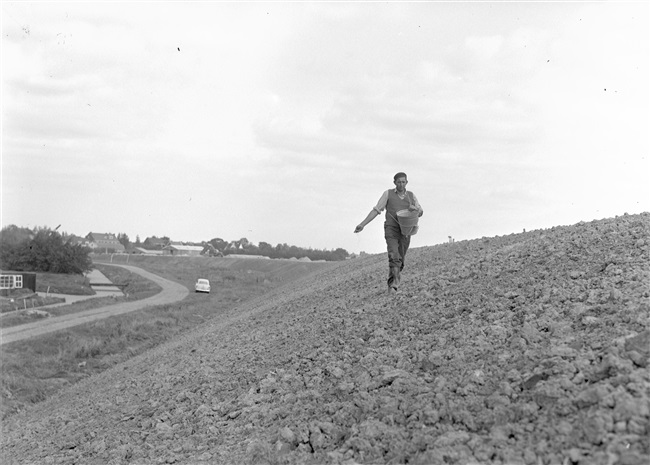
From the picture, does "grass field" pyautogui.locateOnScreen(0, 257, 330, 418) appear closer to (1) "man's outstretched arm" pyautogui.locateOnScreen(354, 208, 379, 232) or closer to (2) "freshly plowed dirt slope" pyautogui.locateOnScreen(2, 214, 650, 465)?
(2) "freshly plowed dirt slope" pyautogui.locateOnScreen(2, 214, 650, 465)

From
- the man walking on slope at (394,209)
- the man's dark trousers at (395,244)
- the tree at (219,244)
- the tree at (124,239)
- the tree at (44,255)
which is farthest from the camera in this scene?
the tree at (124,239)

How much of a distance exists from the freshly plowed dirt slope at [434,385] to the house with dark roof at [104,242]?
15394 centimetres

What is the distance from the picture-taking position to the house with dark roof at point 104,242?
157 meters

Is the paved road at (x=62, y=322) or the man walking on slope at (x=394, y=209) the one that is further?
the paved road at (x=62, y=322)

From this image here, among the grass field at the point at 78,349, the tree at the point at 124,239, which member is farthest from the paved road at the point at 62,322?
the tree at the point at 124,239

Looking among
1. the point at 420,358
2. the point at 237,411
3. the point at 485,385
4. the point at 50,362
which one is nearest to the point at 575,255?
the point at 420,358

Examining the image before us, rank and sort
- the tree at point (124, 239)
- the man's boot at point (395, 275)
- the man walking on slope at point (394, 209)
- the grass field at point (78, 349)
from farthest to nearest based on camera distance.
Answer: the tree at point (124, 239)
the grass field at point (78, 349)
the man's boot at point (395, 275)
the man walking on slope at point (394, 209)

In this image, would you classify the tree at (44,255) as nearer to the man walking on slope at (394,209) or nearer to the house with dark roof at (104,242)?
the man walking on slope at (394,209)

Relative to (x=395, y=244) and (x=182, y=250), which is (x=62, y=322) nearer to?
(x=395, y=244)

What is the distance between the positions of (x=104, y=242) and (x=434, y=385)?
17631 centimetres

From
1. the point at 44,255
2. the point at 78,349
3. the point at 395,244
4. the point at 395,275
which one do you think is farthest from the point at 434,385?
the point at 44,255

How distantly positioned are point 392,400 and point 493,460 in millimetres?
1304

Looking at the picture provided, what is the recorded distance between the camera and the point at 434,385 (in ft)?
16.1

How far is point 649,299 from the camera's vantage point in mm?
5297
